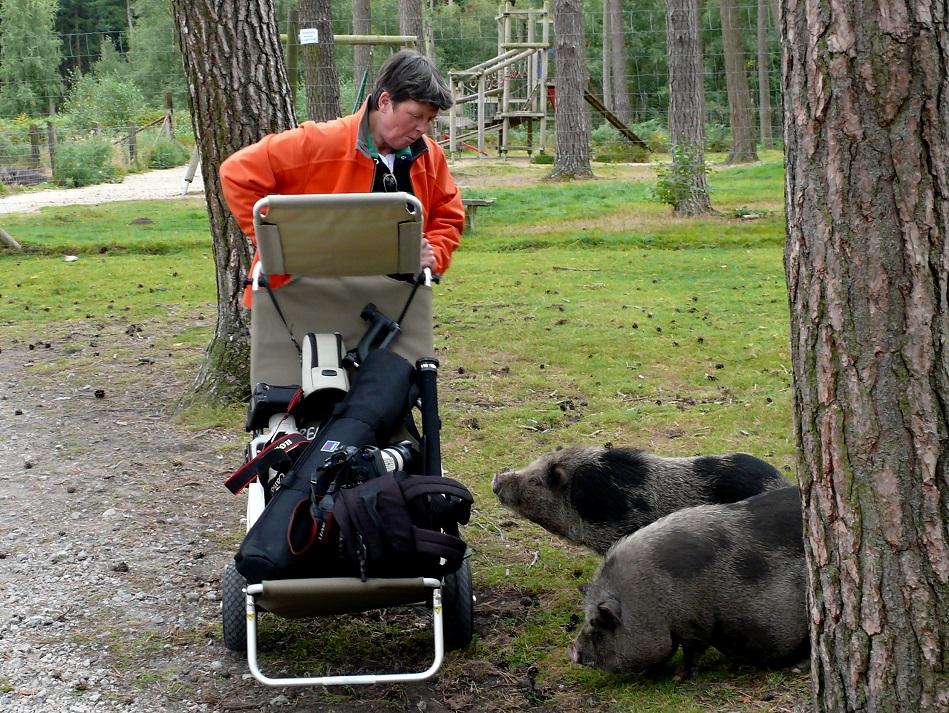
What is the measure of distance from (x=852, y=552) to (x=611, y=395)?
4905 mm

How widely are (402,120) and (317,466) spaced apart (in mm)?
1553

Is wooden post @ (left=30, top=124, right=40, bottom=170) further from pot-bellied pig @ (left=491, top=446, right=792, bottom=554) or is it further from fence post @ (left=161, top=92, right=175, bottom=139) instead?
pot-bellied pig @ (left=491, top=446, right=792, bottom=554)

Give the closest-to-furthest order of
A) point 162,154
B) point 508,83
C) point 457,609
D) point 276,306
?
point 457,609 < point 276,306 < point 162,154 < point 508,83

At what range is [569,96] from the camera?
2072 centimetres

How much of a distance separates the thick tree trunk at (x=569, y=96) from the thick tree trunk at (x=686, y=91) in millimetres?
3180

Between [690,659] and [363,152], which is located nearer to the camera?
[690,659]

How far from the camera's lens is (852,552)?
2.96 m

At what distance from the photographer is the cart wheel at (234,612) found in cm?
420

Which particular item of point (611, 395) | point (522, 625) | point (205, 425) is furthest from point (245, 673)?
point (611, 395)

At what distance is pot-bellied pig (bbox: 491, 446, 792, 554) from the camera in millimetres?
4977

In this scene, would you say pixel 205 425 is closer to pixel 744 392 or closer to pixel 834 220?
pixel 744 392

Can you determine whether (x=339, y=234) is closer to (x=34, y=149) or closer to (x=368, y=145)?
(x=368, y=145)

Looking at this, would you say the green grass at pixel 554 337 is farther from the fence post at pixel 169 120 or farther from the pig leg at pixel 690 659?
the fence post at pixel 169 120

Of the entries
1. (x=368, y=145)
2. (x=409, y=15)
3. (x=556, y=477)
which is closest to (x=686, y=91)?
(x=409, y=15)
